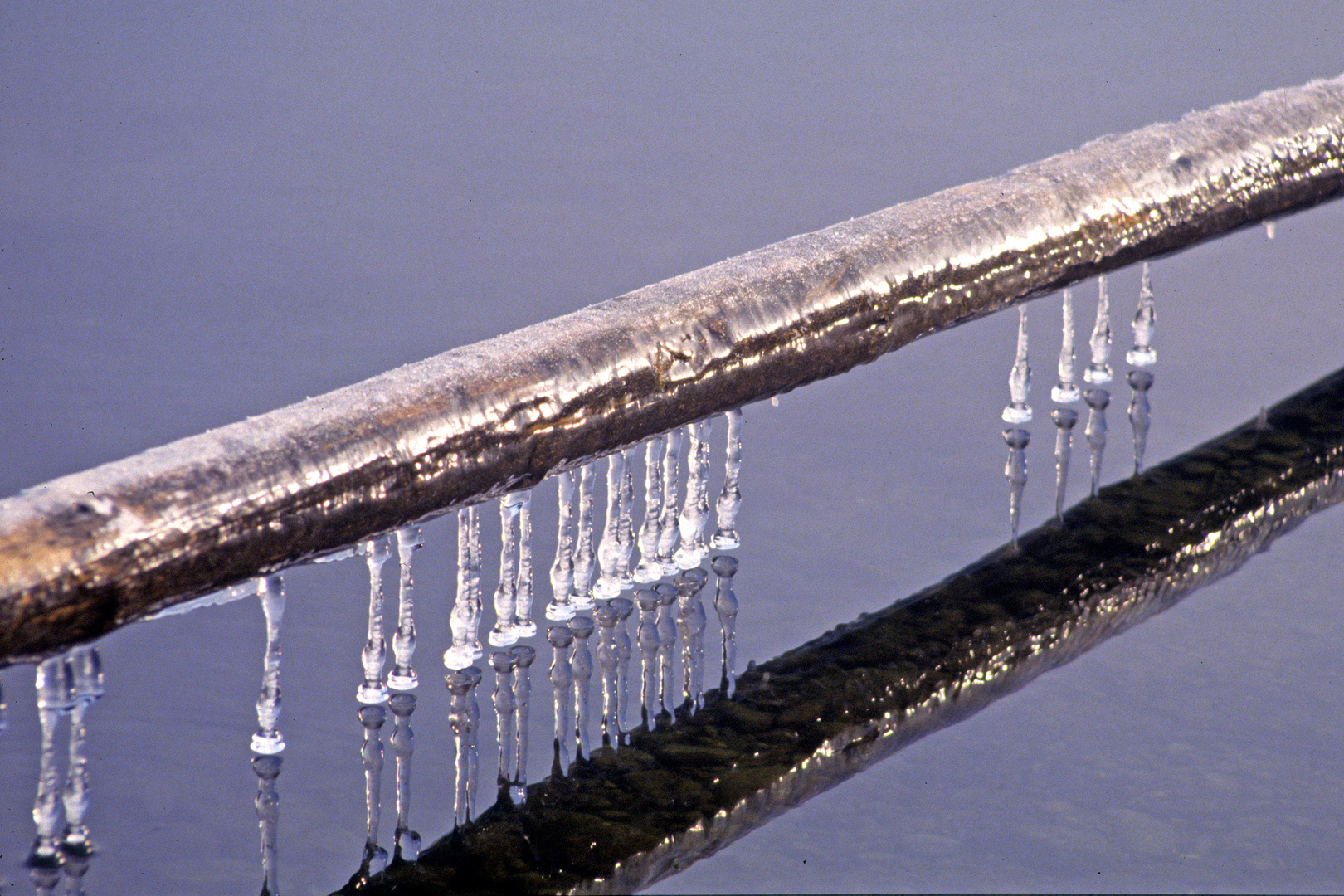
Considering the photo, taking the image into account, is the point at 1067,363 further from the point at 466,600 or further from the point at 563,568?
the point at 466,600

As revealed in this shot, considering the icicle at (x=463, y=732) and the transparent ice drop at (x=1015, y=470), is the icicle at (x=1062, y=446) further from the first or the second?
the icicle at (x=463, y=732)

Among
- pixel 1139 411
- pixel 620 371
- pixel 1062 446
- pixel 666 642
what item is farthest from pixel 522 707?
pixel 1139 411

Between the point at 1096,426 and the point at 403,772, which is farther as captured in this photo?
the point at 1096,426

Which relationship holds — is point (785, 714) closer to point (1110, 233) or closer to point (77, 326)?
point (1110, 233)

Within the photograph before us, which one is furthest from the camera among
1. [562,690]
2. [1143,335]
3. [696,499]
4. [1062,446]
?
[1143,335]

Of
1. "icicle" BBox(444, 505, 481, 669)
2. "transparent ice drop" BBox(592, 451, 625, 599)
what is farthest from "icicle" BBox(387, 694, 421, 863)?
"transparent ice drop" BBox(592, 451, 625, 599)

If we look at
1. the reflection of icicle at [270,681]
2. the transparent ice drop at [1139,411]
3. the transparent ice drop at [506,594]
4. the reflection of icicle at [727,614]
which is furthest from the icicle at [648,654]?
the transparent ice drop at [1139,411]
